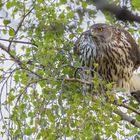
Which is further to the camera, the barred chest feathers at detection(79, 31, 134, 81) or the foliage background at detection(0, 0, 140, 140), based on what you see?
the barred chest feathers at detection(79, 31, 134, 81)

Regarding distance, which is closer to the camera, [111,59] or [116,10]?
[116,10]

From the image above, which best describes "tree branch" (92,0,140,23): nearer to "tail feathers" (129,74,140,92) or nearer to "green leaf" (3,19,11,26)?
"green leaf" (3,19,11,26)

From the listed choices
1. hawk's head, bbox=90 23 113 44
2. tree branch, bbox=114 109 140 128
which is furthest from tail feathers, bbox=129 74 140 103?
tree branch, bbox=114 109 140 128

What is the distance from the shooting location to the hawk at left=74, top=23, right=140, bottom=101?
14.1 feet

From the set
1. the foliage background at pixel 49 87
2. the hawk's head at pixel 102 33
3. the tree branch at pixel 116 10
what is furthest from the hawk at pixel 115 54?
the tree branch at pixel 116 10

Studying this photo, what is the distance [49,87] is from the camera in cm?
276

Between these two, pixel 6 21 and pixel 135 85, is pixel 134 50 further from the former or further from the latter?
pixel 6 21

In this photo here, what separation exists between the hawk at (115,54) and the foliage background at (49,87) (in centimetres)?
77

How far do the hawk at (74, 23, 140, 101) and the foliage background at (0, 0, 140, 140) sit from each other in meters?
0.77

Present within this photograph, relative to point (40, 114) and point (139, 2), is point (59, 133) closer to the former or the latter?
point (40, 114)

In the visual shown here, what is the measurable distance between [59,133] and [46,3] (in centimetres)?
155

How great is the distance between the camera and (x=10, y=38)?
123 inches

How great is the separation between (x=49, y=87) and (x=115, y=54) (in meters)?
1.88

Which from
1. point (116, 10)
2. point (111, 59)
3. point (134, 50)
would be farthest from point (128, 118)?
point (116, 10)
